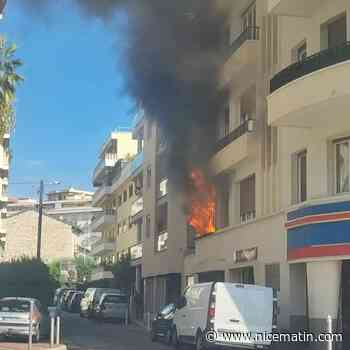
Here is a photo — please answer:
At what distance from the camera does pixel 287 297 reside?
21.6 meters

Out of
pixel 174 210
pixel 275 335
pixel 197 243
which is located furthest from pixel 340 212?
pixel 174 210

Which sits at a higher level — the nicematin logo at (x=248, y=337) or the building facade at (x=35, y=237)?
the building facade at (x=35, y=237)

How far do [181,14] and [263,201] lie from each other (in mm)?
7127

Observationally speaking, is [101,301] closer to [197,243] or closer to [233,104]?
[197,243]

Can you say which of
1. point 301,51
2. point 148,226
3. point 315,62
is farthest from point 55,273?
point 315,62

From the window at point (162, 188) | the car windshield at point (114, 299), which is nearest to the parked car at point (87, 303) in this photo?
the car windshield at point (114, 299)

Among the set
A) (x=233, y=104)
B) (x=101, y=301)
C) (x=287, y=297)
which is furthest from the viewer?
(x=101, y=301)

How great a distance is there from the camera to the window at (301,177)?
2159cm

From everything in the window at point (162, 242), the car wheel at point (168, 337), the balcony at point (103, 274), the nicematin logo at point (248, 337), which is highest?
the window at point (162, 242)

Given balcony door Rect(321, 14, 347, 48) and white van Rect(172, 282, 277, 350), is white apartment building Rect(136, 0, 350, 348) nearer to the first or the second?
balcony door Rect(321, 14, 347, 48)

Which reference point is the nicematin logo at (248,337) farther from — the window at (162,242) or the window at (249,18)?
the window at (162,242)

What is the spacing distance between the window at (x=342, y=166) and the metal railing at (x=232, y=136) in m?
6.03

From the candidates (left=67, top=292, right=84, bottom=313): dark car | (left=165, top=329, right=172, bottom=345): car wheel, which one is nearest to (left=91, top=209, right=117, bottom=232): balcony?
(left=67, top=292, right=84, bottom=313): dark car

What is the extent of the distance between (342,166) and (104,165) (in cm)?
5518
